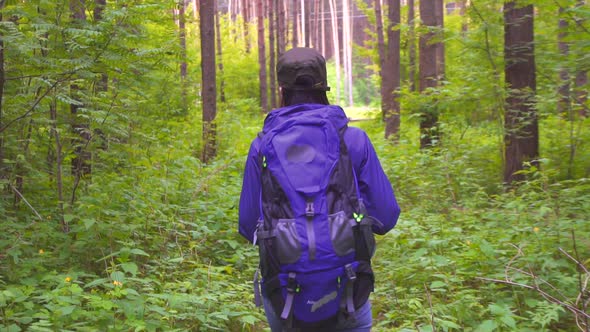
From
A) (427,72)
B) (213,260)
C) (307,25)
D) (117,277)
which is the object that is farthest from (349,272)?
(307,25)

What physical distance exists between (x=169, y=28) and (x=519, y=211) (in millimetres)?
9005

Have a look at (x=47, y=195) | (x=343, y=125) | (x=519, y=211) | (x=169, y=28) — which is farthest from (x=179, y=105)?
(x=343, y=125)

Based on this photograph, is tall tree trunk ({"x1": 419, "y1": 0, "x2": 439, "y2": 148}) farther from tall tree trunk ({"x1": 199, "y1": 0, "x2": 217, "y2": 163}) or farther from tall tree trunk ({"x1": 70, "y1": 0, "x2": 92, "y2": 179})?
tall tree trunk ({"x1": 70, "y1": 0, "x2": 92, "y2": 179})

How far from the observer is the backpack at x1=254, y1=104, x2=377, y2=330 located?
2.33 meters

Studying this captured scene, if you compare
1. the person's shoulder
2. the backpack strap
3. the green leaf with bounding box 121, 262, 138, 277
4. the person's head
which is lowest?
the green leaf with bounding box 121, 262, 138, 277

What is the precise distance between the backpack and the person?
2.6 inches

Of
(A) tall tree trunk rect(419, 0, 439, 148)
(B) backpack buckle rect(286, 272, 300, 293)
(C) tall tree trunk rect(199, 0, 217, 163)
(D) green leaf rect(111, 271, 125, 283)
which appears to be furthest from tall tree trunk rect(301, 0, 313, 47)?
(B) backpack buckle rect(286, 272, 300, 293)

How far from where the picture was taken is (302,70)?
105 inches

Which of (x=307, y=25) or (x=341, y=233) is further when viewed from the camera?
(x=307, y=25)

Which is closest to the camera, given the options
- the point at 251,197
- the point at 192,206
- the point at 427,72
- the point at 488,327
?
the point at 251,197

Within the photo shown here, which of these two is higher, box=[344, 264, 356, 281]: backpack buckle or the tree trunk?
the tree trunk

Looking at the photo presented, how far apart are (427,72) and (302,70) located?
1089 cm

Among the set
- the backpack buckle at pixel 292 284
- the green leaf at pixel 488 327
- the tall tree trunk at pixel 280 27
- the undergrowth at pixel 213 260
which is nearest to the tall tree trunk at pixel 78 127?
the undergrowth at pixel 213 260

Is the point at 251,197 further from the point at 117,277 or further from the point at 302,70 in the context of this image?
the point at 117,277
